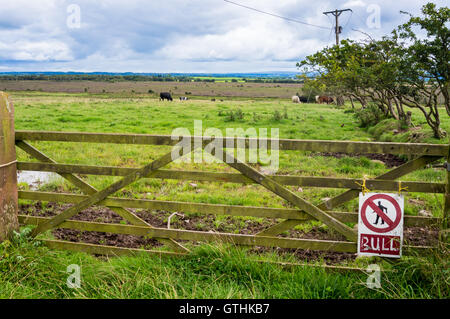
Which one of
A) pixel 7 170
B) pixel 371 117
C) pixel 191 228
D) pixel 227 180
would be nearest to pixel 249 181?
pixel 227 180

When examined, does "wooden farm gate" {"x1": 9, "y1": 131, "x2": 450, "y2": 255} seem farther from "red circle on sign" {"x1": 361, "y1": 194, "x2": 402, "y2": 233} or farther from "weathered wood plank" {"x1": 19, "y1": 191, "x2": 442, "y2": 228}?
"red circle on sign" {"x1": 361, "y1": 194, "x2": 402, "y2": 233}

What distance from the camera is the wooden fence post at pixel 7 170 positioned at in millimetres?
4457

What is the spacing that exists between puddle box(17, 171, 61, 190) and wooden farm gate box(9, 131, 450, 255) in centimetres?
406

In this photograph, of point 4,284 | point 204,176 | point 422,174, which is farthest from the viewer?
point 422,174

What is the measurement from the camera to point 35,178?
9.26 m

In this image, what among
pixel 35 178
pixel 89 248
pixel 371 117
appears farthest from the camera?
pixel 371 117

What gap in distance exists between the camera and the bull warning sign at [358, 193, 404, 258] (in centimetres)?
397

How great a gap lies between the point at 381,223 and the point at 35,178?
8.27 m

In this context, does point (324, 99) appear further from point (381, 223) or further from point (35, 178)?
point (381, 223)

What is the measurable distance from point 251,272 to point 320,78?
22.9 meters

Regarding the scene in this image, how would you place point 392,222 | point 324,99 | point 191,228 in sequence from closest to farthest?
point 392,222 → point 191,228 → point 324,99
